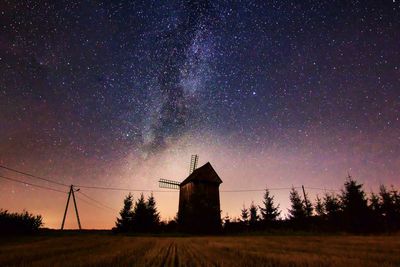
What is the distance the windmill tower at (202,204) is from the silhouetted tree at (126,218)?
14.4 m

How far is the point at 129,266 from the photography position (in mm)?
3002

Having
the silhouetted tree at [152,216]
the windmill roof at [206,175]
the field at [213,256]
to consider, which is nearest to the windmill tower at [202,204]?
the windmill roof at [206,175]

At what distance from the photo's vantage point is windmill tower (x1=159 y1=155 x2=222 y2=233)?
2808cm

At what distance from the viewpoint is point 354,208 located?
26.3m

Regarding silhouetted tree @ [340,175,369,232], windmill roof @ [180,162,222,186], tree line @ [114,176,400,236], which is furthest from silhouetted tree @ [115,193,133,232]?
silhouetted tree @ [340,175,369,232]

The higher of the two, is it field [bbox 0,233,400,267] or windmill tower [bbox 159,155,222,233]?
windmill tower [bbox 159,155,222,233]

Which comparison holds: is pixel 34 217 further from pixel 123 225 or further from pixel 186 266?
pixel 186 266

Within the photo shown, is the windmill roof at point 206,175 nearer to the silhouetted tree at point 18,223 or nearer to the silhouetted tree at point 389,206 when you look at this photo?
the silhouetted tree at point 18,223

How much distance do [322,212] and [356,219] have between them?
20591 mm

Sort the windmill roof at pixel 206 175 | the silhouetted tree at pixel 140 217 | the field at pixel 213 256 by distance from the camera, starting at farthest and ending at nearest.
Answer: the silhouetted tree at pixel 140 217, the windmill roof at pixel 206 175, the field at pixel 213 256

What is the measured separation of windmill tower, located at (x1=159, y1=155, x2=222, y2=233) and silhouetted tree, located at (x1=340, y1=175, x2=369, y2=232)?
1564cm

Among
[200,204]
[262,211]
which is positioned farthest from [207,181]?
[262,211]

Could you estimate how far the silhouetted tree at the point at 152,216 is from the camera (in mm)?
39000

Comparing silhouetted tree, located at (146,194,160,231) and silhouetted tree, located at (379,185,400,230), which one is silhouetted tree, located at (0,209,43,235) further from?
silhouetted tree, located at (379,185,400,230)
